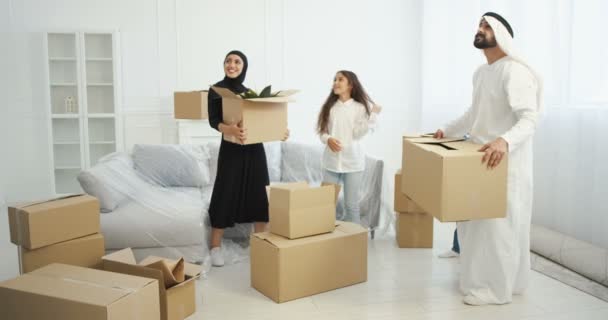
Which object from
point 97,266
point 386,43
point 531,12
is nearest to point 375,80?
point 386,43

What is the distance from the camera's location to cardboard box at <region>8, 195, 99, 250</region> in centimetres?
254

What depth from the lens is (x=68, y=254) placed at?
2.66 meters

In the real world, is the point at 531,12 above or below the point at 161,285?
above

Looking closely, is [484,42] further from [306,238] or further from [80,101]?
[80,101]

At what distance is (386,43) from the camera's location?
611cm

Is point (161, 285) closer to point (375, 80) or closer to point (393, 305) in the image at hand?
point (393, 305)

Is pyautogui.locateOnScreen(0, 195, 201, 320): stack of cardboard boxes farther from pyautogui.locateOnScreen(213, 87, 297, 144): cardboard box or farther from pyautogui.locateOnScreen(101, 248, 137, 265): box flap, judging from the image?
pyautogui.locateOnScreen(213, 87, 297, 144): cardboard box

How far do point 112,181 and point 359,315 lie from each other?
167cm

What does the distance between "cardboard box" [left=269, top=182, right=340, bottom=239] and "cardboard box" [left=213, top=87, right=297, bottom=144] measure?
31 cm

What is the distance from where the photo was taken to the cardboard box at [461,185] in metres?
2.35

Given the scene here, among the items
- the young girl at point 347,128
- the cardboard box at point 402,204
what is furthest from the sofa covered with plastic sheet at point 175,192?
the young girl at point 347,128

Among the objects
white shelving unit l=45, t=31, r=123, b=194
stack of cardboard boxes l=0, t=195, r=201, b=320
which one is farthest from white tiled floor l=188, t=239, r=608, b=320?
white shelving unit l=45, t=31, r=123, b=194

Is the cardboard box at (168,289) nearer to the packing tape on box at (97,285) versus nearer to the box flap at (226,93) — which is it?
the packing tape on box at (97,285)

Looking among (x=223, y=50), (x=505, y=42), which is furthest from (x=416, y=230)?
(x=223, y=50)
